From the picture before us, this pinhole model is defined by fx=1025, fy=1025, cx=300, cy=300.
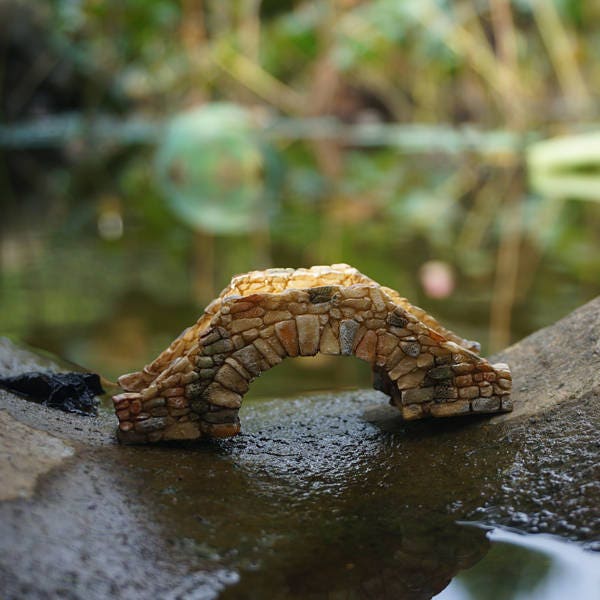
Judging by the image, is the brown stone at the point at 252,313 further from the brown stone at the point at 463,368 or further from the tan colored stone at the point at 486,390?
the tan colored stone at the point at 486,390

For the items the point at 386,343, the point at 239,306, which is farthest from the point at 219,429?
the point at 386,343

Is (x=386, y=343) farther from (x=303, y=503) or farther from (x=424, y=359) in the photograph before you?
(x=303, y=503)

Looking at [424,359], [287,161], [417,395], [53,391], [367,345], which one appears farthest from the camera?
[287,161]

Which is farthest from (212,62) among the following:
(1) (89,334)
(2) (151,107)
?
(1) (89,334)

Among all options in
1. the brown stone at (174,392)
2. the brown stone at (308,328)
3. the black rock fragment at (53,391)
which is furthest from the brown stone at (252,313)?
the black rock fragment at (53,391)

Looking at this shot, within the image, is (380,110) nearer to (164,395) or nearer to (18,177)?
(18,177)
